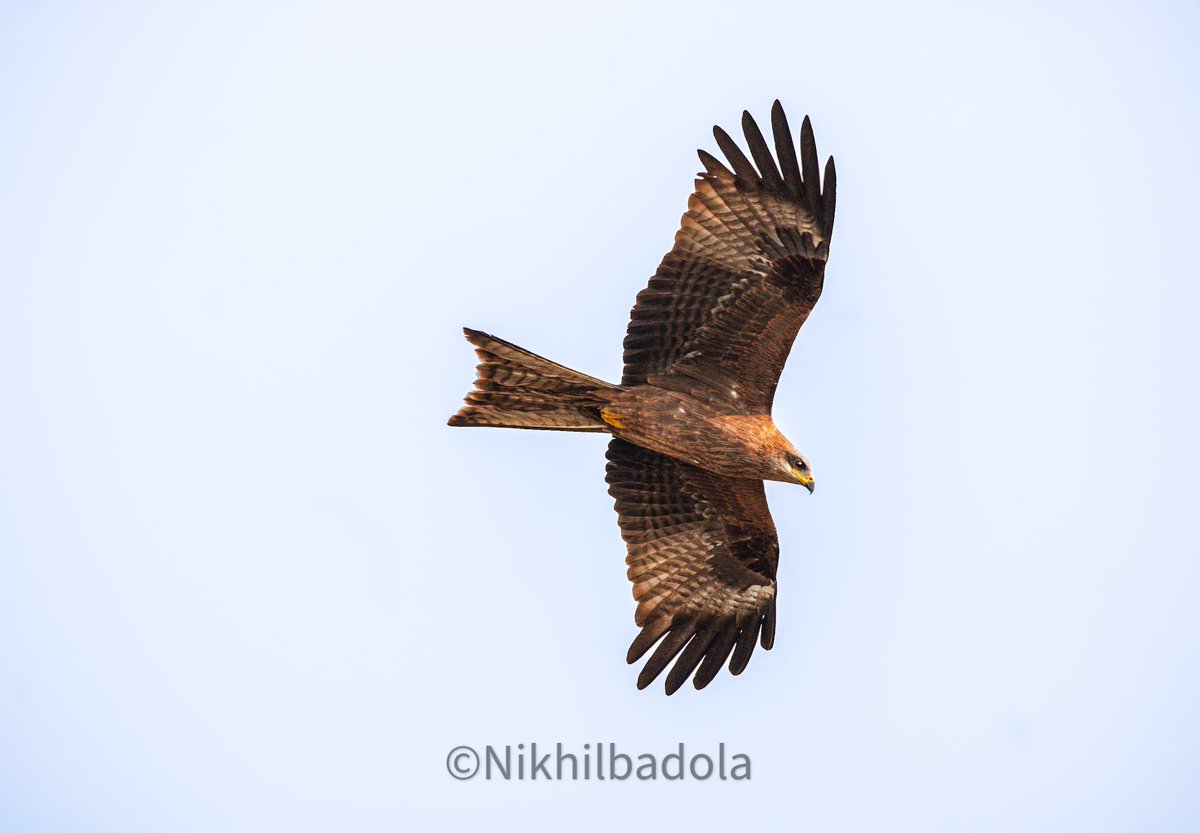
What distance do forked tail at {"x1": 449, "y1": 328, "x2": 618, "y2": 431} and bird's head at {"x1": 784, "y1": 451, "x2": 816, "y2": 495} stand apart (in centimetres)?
145

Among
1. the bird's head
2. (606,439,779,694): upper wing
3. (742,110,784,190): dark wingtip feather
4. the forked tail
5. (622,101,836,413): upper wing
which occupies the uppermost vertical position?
(742,110,784,190): dark wingtip feather

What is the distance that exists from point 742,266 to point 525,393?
1903mm

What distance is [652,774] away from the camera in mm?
16250

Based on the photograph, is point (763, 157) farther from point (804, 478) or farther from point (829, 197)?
point (804, 478)

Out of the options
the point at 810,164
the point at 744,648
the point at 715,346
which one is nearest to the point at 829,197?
the point at 810,164

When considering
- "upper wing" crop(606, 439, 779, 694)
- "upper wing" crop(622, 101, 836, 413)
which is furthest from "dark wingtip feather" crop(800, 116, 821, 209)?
"upper wing" crop(606, 439, 779, 694)

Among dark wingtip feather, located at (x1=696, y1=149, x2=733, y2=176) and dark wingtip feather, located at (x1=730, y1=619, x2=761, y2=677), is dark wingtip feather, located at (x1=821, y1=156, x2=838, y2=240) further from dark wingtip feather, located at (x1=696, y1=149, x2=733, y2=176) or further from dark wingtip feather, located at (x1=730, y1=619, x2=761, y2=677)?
dark wingtip feather, located at (x1=730, y1=619, x2=761, y2=677)

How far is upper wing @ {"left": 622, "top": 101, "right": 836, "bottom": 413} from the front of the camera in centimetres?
1358

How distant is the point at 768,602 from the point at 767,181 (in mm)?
3583

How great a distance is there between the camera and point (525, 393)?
13703 millimetres

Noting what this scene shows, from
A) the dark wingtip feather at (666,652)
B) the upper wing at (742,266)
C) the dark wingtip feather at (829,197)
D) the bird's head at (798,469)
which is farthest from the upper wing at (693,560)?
the dark wingtip feather at (829,197)

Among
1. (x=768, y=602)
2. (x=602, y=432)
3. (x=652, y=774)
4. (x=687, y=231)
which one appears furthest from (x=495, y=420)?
(x=652, y=774)

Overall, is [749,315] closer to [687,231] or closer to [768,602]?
[687,231]

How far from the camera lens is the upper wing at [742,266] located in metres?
13.6
